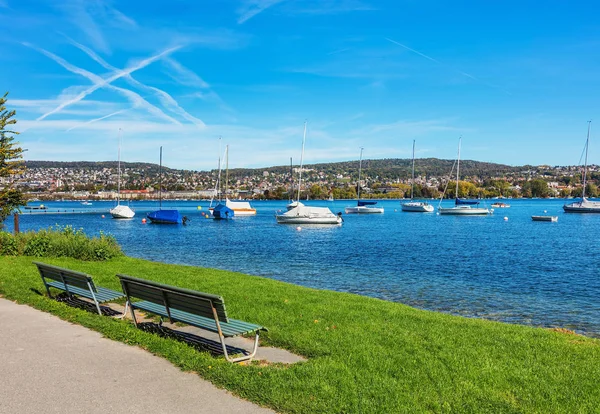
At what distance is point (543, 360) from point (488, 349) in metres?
0.79

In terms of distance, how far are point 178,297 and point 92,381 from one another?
→ 1662 mm

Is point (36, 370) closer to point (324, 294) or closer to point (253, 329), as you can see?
point (253, 329)

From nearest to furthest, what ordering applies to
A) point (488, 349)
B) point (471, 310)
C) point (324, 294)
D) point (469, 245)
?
point (488, 349)
point (324, 294)
point (471, 310)
point (469, 245)

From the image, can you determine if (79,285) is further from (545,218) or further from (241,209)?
(241,209)

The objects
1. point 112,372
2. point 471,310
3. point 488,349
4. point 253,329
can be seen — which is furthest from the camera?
point 471,310

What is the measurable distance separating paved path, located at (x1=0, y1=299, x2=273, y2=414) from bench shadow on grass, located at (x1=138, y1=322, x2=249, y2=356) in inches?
28.2

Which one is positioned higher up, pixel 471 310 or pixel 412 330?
pixel 412 330

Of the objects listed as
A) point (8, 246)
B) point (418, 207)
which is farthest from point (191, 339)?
point (418, 207)

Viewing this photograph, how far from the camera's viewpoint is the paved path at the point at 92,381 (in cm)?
539

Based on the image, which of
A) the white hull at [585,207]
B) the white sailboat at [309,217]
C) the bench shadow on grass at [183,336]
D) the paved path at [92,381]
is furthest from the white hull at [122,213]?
the white hull at [585,207]

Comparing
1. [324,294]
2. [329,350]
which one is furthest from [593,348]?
[324,294]

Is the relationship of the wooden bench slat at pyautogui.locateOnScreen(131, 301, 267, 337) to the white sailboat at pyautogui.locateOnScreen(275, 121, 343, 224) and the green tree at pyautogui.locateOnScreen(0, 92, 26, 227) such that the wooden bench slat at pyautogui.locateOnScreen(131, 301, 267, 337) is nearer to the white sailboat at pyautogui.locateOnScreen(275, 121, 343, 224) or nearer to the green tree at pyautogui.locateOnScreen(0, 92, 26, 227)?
the green tree at pyautogui.locateOnScreen(0, 92, 26, 227)

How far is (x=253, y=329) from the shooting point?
700 cm

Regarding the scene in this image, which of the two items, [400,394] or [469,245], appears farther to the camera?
[469,245]
